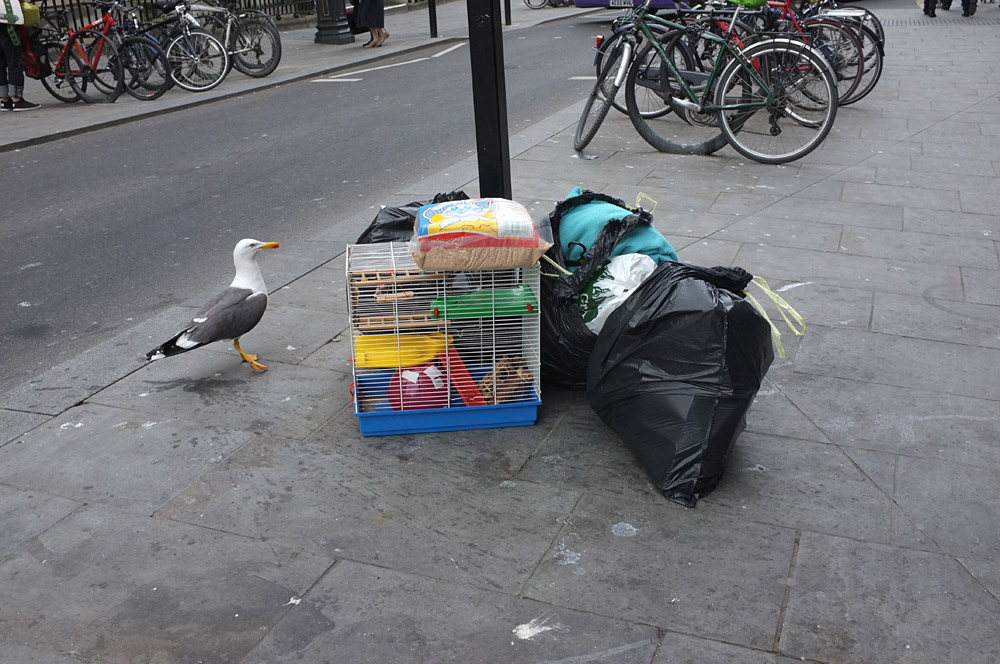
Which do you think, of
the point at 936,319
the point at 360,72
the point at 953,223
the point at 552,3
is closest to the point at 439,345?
the point at 936,319

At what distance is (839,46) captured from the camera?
10141 millimetres

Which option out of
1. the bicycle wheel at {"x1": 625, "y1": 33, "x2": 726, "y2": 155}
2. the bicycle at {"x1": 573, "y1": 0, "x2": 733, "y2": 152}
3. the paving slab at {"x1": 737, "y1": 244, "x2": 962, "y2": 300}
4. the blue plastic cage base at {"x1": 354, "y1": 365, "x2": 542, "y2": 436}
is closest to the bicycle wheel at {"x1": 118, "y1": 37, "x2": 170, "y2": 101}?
the bicycle at {"x1": 573, "y1": 0, "x2": 733, "y2": 152}

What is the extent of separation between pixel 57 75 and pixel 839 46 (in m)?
10.2

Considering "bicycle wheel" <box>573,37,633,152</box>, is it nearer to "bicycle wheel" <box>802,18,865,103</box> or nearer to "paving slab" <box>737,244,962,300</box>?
"bicycle wheel" <box>802,18,865,103</box>

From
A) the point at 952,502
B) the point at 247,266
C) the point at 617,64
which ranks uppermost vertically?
the point at 617,64

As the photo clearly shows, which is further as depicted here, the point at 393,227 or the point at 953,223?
the point at 953,223

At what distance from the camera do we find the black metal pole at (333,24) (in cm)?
1827

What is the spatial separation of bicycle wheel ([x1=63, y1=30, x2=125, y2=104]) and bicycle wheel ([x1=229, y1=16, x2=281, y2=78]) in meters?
2.10

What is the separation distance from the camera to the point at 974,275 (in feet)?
17.3

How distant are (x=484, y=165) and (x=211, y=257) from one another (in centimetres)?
289

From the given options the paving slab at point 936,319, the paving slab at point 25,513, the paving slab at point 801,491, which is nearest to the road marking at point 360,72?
the paving slab at point 936,319

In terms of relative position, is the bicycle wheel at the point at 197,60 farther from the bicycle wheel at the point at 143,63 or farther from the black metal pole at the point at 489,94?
the black metal pole at the point at 489,94

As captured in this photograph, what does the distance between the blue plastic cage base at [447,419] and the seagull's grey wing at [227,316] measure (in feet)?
2.79

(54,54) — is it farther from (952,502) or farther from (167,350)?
(952,502)
